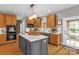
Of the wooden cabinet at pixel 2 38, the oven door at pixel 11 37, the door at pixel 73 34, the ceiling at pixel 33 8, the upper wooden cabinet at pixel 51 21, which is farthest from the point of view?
the oven door at pixel 11 37

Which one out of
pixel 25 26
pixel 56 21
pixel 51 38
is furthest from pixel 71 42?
pixel 25 26

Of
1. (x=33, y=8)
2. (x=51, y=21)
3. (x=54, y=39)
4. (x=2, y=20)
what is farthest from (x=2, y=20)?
(x=54, y=39)

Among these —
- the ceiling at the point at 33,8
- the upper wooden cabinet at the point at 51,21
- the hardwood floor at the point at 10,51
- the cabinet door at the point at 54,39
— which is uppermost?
the ceiling at the point at 33,8

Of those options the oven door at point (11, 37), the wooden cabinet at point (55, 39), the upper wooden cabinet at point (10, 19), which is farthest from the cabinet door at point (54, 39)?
the upper wooden cabinet at point (10, 19)

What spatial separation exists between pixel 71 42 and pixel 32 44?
9.05 ft

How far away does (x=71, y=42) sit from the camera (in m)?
4.54

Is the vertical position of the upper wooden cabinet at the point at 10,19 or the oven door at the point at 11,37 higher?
the upper wooden cabinet at the point at 10,19

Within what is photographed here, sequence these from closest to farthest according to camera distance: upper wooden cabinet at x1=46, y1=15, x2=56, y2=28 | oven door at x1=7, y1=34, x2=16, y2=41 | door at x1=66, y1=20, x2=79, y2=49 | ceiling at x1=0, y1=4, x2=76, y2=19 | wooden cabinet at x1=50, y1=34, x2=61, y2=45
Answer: ceiling at x1=0, y1=4, x2=76, y2=19, door at x1=66, y1=20, x2=79, y2=49, wooden cabinet at x1=50, y1=34, x2=61, y2=45, upper wooden cabinet at x1=46, y1=15, x2=56, y2=28, oven door at x1=7, y1=34, x2=16, y2=41

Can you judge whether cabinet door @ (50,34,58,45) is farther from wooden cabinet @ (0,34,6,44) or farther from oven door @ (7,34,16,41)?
wooden cabinet @ (0,34,6,44)

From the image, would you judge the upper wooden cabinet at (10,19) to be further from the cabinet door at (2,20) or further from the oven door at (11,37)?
the oven door at (11,37)

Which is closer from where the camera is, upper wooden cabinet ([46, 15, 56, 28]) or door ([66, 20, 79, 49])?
door ([66, 20, 79, 49])

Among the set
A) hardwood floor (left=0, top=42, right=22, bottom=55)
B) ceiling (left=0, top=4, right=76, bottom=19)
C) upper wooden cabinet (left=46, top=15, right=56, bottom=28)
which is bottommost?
hardwood floor (left=0, top=42, right=22, bottom=55)

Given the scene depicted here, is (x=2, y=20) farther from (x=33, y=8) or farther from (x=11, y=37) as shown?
(x=33, y=8)

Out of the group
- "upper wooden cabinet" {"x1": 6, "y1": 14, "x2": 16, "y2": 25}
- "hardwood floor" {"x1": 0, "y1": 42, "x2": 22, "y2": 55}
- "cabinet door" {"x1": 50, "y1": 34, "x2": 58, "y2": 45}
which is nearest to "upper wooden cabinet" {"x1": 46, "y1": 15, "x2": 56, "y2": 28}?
"cabinet door" {"x1": 50, "y1": 34, "x2": 58, "y2": 45}
